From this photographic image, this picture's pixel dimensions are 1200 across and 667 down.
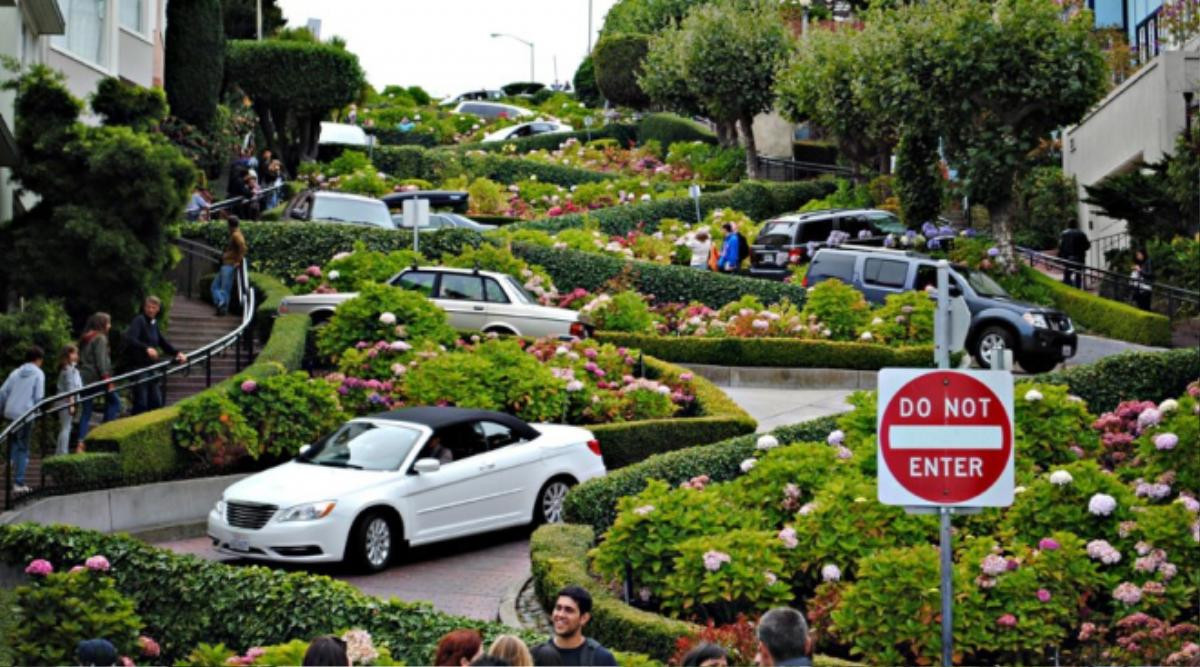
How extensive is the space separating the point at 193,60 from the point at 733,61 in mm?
21679

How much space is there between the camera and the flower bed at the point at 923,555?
514 inches

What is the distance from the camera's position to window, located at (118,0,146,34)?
36406 millimetres

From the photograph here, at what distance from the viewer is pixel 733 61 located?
60.4m

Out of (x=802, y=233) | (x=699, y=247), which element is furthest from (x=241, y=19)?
(x=802, y=233)

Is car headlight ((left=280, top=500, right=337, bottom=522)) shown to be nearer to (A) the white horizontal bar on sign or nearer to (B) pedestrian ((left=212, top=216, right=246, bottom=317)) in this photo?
(A) the white horizontal bar on sign

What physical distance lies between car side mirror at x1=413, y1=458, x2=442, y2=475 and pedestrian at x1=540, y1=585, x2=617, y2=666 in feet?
24.4

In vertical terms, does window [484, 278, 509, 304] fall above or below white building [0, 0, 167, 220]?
below

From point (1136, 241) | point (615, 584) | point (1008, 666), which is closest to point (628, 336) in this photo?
point (1136, 241)

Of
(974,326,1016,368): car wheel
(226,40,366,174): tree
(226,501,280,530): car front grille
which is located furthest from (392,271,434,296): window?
(226,40,366,174): tree

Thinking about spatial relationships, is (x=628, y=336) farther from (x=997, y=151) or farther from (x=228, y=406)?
(x=997, y=151)

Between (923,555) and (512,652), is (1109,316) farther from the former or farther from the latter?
(512,652)

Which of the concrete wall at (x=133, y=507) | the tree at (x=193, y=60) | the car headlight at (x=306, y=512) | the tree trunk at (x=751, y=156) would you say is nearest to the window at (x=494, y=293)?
the concrete wall at (x=133, y=507)

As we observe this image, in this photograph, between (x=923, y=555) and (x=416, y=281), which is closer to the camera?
(x=923, y=555)

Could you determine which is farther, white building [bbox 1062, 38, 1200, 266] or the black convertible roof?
white building [bbox 1062, 38, 1200, 266]
